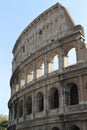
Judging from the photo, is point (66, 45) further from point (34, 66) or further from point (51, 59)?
point (34, 66)

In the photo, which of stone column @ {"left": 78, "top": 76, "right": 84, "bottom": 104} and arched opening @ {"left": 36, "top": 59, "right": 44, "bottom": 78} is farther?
arched opening @ {"left": 36, "top": 59, "right": 44, "bottom": 78}

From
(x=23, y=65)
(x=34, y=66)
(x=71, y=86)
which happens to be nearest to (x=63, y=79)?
(x=71, y=86)

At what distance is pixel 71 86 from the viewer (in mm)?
19453

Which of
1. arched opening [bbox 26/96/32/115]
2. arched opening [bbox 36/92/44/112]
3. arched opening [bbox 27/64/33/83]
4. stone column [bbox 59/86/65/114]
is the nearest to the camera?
stone column [bbox 59/86/65/114]

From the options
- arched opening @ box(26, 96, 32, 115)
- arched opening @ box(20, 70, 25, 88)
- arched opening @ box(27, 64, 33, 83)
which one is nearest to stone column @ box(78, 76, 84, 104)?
arched opening @ box(26, 96, 32, 115)

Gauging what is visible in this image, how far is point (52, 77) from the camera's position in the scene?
66.3 feet

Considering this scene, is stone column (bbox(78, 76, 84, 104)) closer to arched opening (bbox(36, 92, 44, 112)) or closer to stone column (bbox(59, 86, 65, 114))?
stone column (bbox(59, 86, 65, 114))

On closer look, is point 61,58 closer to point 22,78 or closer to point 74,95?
point 74,95

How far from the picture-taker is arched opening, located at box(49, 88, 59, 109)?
803 inches

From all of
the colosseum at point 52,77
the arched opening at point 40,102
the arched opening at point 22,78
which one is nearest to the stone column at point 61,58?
the colosseum at point 52,77

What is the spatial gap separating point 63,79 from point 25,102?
5783mm

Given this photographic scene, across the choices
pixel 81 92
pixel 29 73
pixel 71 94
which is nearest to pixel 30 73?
pixel 29 73

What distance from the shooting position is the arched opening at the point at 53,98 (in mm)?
20386

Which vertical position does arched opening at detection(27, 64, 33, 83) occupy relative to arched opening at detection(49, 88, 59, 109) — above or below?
above
